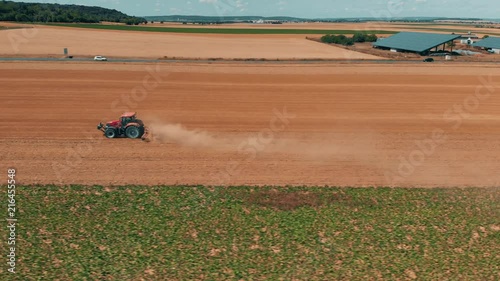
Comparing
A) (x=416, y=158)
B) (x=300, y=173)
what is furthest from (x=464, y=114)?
(x=300, y=173)

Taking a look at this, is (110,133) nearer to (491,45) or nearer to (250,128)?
(250,128)

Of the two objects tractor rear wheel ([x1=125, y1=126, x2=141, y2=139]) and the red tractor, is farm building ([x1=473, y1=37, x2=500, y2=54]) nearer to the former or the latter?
the red tractor

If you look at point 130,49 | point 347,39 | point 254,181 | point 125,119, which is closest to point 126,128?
point 125,119

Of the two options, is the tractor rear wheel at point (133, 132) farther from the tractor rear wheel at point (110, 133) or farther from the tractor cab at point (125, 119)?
the tractor rear wheel at point (110, 133)

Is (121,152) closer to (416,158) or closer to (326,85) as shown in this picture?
(416,158)

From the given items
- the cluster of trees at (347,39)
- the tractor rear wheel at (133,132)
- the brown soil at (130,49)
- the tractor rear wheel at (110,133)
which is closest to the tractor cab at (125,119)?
the tractor rear wheel at (133,132)

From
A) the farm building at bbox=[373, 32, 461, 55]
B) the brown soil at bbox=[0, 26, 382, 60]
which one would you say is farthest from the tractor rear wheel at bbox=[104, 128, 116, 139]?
the farm building at bbox=[373, 32, 461, 55]

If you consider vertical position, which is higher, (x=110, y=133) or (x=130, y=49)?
(x=130, y=49)
